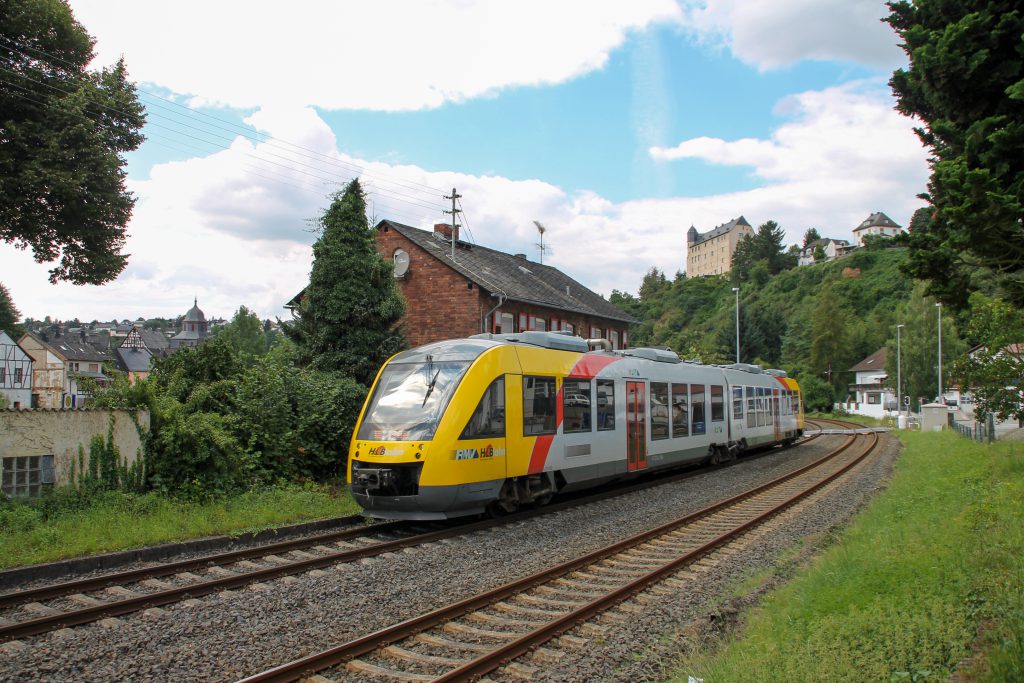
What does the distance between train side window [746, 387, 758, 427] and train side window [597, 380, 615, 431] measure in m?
10.1

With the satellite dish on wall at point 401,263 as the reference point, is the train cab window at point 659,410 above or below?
below

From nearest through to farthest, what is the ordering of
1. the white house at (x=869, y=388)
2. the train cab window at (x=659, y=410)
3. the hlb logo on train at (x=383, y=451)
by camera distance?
the hlb logo on train at (x=383, y=451) → the train cab window at (x=659, y=410) → the white house at (x=869, y=388)

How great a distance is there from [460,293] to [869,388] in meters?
65.7

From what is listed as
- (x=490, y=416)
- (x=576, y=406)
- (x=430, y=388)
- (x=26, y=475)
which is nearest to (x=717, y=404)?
(x=576, y=406)

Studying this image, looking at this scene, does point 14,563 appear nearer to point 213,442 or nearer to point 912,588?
point 213,442

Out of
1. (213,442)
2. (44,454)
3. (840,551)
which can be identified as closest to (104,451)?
(44,454)

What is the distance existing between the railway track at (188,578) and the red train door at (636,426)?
4.80 metres

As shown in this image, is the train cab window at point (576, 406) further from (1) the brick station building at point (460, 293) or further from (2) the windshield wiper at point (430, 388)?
(1) the brick station building at point (460, 293)

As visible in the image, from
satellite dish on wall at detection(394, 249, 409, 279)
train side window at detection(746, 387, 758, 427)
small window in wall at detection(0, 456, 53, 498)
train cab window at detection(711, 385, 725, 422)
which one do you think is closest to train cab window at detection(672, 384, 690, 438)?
train cab window at detection(711, 385, 725, 422)

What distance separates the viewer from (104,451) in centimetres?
1082

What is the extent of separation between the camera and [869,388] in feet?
253

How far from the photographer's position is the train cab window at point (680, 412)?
17094 mm

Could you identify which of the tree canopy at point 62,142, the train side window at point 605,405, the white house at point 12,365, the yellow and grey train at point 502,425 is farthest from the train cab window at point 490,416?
the white house at point 12,365

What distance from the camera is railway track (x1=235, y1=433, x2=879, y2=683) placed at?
5.34 metres
